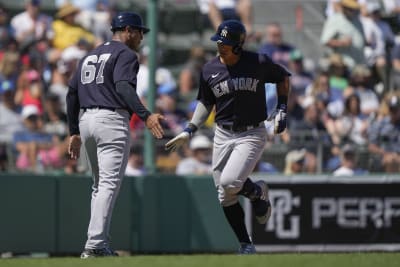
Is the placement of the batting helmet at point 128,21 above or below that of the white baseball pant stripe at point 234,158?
above

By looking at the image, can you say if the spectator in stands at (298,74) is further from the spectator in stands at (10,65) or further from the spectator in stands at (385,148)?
the spectator in stands at (10,65)

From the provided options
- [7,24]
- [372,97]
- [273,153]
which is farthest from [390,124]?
[7,24]

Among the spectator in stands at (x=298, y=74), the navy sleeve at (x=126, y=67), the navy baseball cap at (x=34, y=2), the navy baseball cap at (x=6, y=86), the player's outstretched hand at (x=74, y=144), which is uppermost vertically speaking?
the navy sleeve at (x=126, y=67)

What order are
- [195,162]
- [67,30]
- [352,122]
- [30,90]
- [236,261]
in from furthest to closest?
[67,30], [30,90], [352,122], [195,162], [236,261]

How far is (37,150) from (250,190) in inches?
175

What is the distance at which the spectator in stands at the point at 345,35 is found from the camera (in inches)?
634

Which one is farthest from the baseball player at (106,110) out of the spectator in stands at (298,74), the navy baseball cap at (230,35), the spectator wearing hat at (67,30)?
the spectator wearing hat at (67,30)

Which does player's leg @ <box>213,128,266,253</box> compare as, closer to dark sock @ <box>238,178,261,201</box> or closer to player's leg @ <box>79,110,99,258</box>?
dark sock @ <box>238,178,261,201</box>

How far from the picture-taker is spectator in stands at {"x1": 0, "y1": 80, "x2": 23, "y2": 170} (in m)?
12.9

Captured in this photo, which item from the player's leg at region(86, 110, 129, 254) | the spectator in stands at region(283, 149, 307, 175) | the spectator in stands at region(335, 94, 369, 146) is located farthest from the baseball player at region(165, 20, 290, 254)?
the spectator in stands at region(335, 94, 369, 146)

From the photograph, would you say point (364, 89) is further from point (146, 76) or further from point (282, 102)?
point (282, 102)

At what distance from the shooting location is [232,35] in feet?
29.9

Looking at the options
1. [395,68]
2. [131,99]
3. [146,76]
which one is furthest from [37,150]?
[395,68]

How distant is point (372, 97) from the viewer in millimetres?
15406
